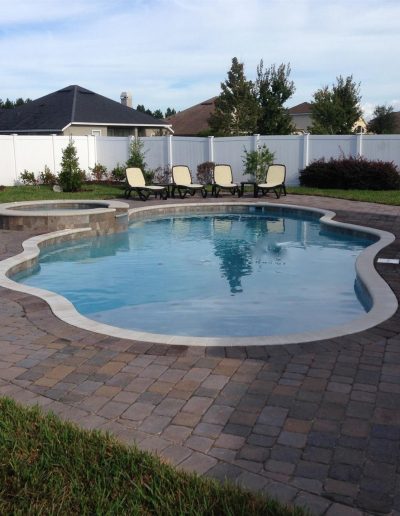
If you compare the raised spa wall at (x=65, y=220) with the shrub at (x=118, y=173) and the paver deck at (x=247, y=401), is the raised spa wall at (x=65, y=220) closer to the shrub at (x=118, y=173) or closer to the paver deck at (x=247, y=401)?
the paver deck at (x=247, y=401)

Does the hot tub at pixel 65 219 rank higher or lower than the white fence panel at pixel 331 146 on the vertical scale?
lower

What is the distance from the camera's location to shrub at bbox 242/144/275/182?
Answer: 739 inches

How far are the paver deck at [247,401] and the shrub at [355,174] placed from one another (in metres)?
13.5

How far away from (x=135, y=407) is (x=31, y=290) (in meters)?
3.53

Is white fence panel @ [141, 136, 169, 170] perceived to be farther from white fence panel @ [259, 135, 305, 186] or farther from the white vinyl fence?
white fence panel @ [259, 135, 305, 186]

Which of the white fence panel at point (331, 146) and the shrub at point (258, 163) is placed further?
the white fence panel at point (331, 146)

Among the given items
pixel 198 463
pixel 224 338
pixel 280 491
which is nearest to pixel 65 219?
pixel 224 338

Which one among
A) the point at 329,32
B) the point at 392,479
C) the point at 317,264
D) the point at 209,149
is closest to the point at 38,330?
the point at 392,479

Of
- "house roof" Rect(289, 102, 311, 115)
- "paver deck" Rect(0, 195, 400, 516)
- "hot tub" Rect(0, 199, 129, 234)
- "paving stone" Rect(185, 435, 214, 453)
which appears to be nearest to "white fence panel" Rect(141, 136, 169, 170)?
"hot tub" Rect(0, 199, 129, 234)

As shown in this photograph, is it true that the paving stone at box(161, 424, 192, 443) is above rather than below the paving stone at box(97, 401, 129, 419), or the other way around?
below

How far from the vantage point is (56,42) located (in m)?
16.5

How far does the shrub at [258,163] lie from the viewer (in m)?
18.8

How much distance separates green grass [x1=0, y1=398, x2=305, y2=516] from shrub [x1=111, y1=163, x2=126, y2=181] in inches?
758

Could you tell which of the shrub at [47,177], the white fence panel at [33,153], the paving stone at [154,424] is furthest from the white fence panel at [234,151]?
the paving stone at [154,424]
